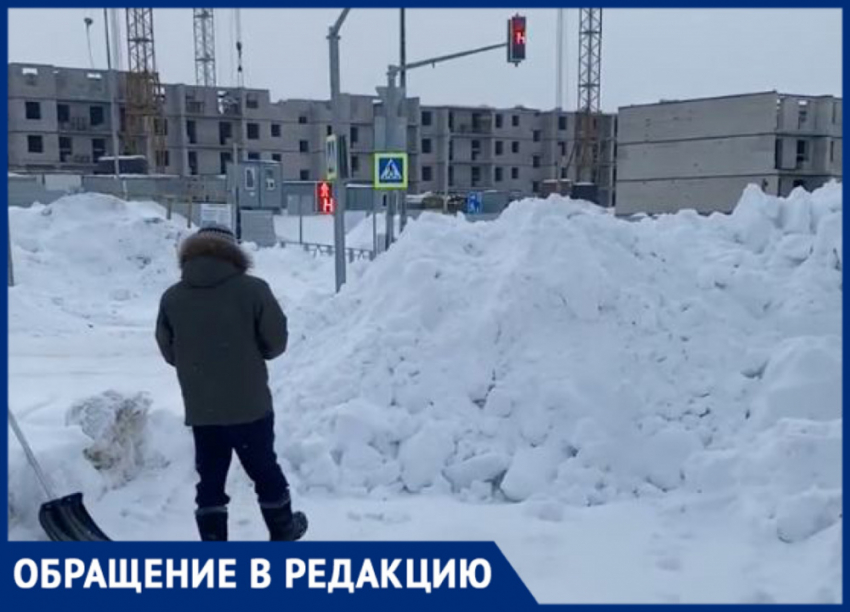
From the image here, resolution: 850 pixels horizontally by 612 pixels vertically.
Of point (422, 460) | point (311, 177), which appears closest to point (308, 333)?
point (422, 460)

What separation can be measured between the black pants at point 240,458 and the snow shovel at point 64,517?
57 cm

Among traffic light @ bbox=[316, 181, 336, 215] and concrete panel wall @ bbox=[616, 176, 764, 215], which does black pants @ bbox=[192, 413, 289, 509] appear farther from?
concrete panel wall @ bbox=[616, 176, 764, 215]

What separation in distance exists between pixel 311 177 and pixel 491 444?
5944 cm

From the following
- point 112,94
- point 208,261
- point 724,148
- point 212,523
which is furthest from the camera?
point 112,94

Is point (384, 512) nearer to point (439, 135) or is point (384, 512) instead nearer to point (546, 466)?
point (546, 466)

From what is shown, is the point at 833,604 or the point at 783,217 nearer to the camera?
the point at 833,604

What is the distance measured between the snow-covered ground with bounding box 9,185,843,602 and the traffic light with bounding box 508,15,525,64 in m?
8.33

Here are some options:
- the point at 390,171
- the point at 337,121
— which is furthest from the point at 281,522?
the point at 390,171

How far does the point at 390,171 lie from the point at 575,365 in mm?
6466

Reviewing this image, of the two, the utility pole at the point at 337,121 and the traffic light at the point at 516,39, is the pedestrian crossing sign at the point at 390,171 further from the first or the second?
the traffic light at the point at 516,39

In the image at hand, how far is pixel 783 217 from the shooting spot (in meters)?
7.88

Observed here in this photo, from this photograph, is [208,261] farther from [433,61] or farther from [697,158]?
[697,158]

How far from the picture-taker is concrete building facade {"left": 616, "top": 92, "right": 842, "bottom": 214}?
150 feet

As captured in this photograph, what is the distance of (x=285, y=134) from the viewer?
61688mm
